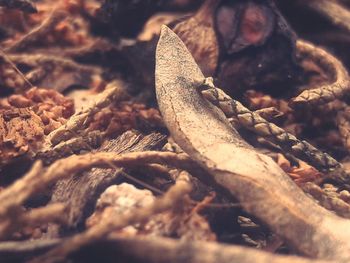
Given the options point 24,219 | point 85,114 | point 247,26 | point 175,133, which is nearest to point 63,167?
point 24,219

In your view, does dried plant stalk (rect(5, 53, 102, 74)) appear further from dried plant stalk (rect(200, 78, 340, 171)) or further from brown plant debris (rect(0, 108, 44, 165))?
dried plant stalk (rect(200, 78, 340, 171))

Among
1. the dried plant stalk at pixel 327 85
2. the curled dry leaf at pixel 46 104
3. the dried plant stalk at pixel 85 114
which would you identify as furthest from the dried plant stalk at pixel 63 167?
the dried plant stalk at pixel 327 85

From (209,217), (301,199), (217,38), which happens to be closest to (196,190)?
(209,217)

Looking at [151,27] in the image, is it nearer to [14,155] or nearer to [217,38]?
[217,38]

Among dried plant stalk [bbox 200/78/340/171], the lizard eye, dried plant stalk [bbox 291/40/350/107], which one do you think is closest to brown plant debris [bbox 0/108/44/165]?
dried plant stalk [bbox 200/78/340/171]

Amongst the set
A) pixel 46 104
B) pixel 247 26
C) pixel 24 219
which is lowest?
pixel 46 104

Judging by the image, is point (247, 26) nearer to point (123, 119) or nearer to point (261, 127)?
point (261, 127)
